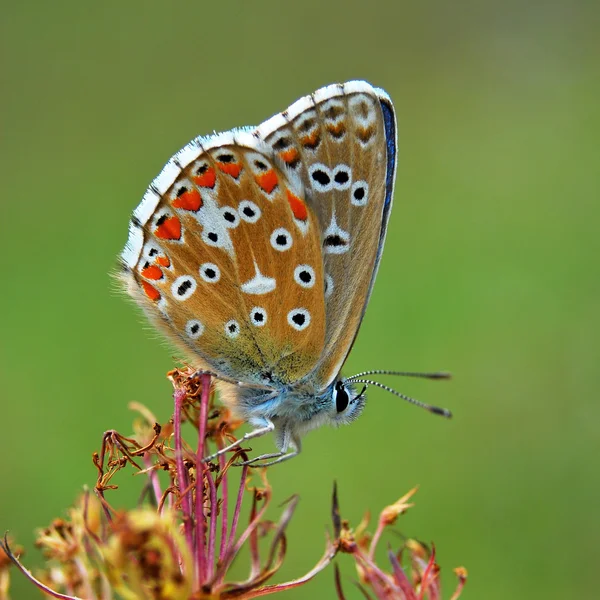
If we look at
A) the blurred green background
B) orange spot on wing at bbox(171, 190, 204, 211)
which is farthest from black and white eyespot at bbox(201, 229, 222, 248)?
the blurred green background

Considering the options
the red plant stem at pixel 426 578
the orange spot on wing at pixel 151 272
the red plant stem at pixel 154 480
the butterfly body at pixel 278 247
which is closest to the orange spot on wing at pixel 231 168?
the butterfly body at pixel 278 247

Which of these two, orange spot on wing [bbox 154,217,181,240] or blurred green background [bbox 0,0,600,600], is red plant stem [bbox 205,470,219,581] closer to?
orange spot on wing [bbox 154,217,181,240]

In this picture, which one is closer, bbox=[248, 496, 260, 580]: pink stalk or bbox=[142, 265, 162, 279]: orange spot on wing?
bbox=[248, 496, 260, 580]: pink stalk

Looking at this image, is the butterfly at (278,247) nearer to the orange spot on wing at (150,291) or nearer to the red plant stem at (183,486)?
the orange spot on wing at (150,291)

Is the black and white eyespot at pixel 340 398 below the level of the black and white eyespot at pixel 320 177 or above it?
below

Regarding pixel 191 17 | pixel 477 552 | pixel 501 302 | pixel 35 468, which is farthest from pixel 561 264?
pixel 191 17

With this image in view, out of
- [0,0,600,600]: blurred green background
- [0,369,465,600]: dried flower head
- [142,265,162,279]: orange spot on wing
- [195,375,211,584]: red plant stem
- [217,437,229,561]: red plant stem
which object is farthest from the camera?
[0,0,600,600]: blurred green background
